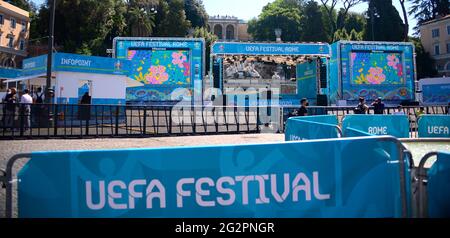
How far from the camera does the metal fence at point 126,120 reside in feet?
39.0

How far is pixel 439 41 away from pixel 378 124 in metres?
55.2

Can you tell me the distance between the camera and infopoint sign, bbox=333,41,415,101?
97.2ft

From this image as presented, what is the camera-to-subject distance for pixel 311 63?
1303 inches

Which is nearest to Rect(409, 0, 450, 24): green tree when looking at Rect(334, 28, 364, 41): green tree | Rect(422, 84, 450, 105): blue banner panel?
Rect(334, 28, 364, 41): green tree

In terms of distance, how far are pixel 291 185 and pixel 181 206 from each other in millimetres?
987

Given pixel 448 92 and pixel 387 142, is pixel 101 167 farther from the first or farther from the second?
pixel 448 92

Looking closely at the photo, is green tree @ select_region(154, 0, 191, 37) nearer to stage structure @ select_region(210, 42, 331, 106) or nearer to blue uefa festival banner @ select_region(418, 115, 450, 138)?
stage structure @ select_region(210, 42, 331, 106)

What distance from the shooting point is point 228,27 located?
100 meters

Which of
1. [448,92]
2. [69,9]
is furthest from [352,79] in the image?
[69,9]

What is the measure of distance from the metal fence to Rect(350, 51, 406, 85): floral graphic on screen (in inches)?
533

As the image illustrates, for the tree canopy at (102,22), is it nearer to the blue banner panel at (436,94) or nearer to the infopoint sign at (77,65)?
the infopoint sign at (77,65)

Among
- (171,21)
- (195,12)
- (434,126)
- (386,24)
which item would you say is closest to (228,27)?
(195,12)

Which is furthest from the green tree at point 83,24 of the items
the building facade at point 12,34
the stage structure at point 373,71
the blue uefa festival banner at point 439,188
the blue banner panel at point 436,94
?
the blue uefa festival banner at point 439,188

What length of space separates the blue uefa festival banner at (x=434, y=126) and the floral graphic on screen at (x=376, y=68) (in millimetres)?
19996
